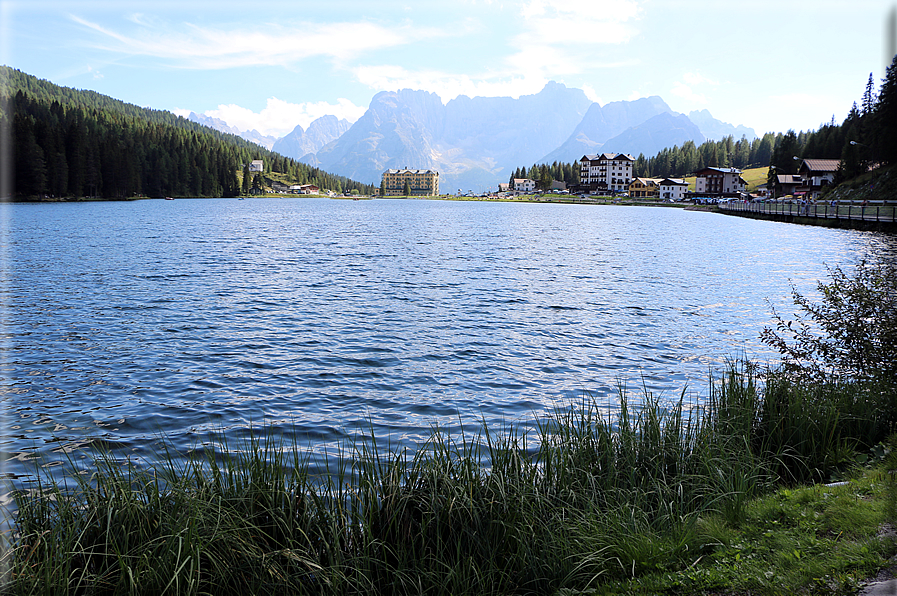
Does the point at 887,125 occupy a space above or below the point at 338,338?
above

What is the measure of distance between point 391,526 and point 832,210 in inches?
3594

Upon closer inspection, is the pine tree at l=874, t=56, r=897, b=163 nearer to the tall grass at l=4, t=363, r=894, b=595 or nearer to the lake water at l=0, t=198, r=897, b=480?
the lake water at l=0, t=198, r=897, b=480

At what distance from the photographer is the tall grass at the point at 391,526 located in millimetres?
5941

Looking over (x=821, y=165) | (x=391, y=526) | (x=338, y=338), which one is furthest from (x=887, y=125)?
(x=391, y=526)

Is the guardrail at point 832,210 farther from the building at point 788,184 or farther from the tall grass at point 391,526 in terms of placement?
the tall grass at point 391,526

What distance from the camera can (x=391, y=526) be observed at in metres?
6.94

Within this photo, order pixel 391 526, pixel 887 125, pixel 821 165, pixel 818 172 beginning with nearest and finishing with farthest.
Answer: pixel 391 526, pixel 887 125, pixel 818 172, pixel 821 165

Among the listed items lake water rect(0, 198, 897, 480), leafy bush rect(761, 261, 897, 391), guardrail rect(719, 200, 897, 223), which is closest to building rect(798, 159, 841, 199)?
guardrail rect(719, 200, 897, 223)

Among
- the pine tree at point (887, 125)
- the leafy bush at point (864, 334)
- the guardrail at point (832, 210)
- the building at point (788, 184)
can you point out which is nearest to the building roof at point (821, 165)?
the building at point (788, 184)

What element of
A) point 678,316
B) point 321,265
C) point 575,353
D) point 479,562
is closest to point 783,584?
point 479,562

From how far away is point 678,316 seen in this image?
26281 millimetres

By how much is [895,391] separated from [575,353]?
32.7 ft

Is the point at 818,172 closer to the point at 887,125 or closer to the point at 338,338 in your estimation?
the point at 887,125

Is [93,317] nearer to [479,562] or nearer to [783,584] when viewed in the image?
[479,562]
